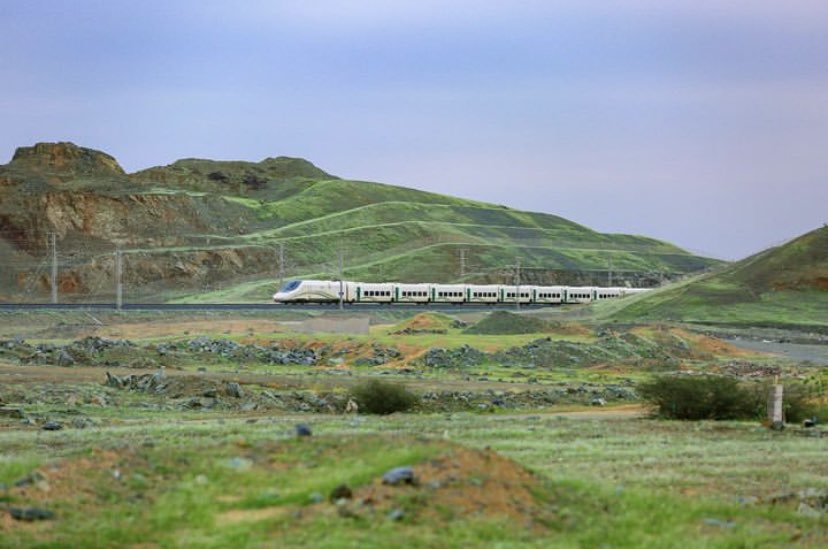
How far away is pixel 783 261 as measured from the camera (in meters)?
114

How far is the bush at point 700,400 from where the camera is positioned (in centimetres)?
3034

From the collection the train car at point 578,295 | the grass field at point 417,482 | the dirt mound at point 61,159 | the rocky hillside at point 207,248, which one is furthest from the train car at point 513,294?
the dirt mound at point 61,159

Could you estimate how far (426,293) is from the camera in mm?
111688

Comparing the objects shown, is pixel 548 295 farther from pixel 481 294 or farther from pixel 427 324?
pixel 427 324

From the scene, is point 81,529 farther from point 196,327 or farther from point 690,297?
point 690,297

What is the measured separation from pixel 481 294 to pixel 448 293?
3.44 metres

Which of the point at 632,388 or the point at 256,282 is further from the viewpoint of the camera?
the point at 256,282

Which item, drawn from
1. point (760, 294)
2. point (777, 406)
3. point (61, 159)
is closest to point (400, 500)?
point (777, 406)

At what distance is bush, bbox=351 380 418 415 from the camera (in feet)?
112

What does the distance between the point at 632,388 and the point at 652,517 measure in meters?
30.3

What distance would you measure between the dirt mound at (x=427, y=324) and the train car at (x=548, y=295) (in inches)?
1336

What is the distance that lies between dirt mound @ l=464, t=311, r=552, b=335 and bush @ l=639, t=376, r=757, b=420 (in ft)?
139

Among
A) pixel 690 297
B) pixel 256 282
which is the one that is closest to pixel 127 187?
pixel 256 282

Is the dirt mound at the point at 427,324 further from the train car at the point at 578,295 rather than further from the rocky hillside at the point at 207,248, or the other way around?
the rocky hillside at the point at 207,248
